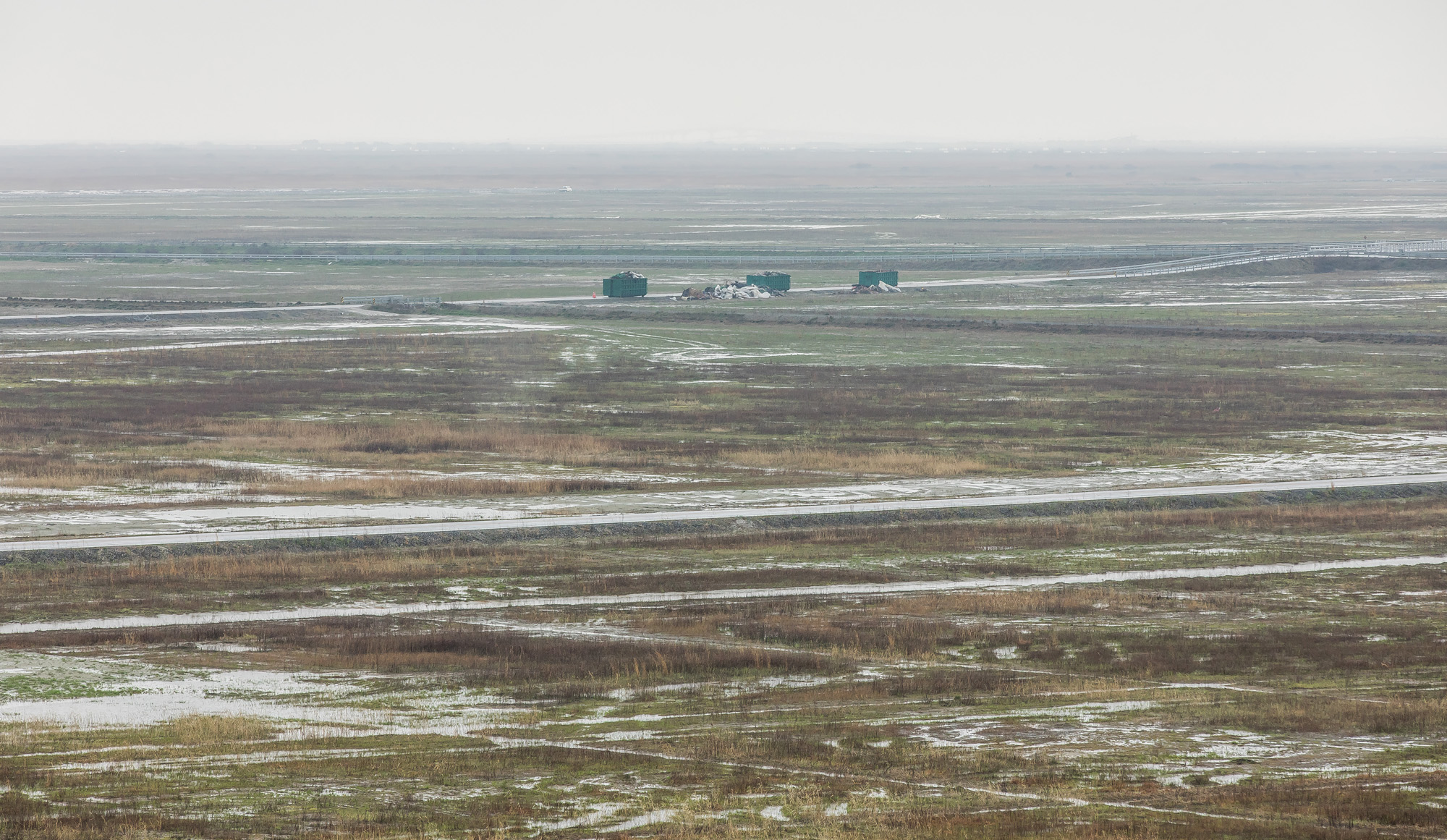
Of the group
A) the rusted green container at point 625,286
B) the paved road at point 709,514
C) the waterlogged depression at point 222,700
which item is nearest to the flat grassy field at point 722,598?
the waterlogged depression at point 222,700

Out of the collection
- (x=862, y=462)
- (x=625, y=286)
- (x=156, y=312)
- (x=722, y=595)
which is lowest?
(x=156, y=312)

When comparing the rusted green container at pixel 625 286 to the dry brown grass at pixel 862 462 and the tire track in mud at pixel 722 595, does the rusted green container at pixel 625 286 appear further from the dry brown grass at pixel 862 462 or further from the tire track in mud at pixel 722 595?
the tire track in mud at pixel 722 595

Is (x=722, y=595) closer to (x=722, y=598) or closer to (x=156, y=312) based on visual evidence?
(x=722, y=598)

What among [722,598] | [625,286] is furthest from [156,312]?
[722,598]

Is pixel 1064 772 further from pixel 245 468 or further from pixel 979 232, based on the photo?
pixel 979 232

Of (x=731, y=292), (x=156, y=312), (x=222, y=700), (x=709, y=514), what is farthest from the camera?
(x=731, y=292)
